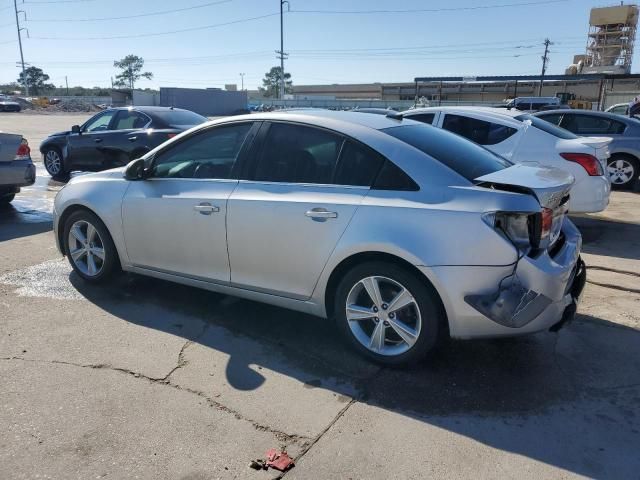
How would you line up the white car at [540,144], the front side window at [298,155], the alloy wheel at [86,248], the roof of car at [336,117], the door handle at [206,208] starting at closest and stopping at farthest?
the front side window at [298,155] → the roof of car at [336,117] → the door handle at [206,208] → the alloy wheel at [86,248] → the white car at [540,144]

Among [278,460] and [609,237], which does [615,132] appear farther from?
[278,460]

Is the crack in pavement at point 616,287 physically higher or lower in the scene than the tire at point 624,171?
lower

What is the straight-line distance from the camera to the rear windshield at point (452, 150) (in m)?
3.60

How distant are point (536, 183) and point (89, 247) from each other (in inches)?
155

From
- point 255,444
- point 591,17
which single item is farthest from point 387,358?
point 591,17

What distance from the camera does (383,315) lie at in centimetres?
354

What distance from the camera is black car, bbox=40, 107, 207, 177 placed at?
396 inches

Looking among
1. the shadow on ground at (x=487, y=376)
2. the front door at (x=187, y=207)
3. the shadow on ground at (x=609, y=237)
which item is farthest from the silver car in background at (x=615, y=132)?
the front door at (x=187, y=207)

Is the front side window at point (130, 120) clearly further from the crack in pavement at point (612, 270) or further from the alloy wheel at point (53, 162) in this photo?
the crack in pavement at point (612, 270)

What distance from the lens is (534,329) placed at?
327 cm

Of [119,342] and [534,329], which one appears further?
[119,342]

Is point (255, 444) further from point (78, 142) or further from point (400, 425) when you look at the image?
point (78, 142)

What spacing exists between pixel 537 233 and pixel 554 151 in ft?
15.3

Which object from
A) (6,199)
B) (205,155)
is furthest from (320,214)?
(6,199)
